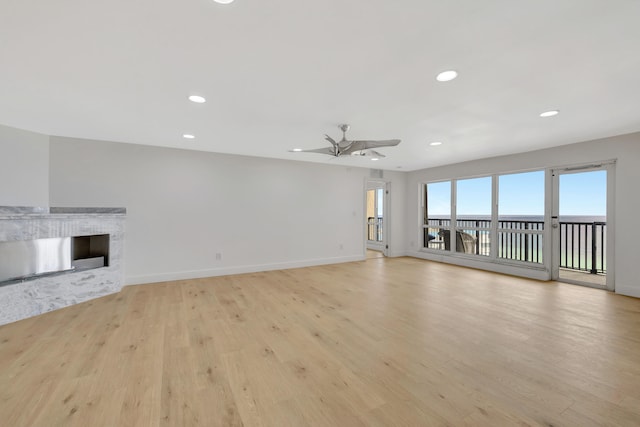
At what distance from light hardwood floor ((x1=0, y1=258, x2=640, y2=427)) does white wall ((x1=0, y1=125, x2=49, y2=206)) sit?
6.17ft

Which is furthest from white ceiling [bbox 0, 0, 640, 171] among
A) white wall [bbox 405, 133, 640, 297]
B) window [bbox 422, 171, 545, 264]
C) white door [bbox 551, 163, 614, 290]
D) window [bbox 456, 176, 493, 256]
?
window [bbox 456, 176, 493, 256]

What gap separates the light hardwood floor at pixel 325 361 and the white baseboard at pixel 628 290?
0.78ft

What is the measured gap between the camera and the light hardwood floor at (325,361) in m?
1.59

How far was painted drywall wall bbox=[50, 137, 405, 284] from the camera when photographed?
14.0 feet

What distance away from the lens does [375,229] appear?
28.5 ft

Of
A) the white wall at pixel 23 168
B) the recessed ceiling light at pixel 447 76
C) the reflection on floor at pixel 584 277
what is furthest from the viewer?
the reflection on floor at pixel 584 277

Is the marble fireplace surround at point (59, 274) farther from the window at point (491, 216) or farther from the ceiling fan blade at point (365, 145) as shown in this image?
the window at point (491, 216)

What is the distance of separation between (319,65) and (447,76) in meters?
1.11

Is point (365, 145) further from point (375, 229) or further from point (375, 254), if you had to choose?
point (375, 229)

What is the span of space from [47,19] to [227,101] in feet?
4.46

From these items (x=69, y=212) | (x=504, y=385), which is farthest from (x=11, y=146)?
(x=504, y=385)

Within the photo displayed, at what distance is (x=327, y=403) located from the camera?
167 centimetres

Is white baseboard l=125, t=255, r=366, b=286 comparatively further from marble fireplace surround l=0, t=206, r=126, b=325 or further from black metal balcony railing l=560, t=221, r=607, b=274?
black metal balcony railing l=560, t=221, r=607, b=274

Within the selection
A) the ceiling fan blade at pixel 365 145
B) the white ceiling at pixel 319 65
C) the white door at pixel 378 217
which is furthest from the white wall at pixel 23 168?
the white door at pixel 378 217
